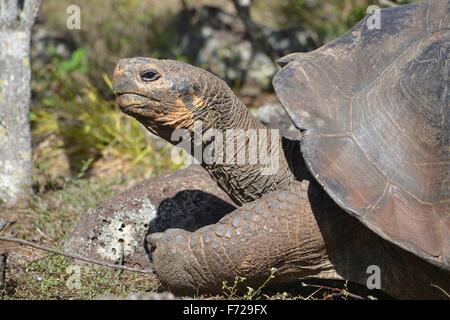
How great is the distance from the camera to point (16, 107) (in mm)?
5887

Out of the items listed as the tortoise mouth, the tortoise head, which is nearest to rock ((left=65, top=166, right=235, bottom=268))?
the tortoise head

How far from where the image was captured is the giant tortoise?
3.83 m

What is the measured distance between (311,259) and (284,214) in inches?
12.8

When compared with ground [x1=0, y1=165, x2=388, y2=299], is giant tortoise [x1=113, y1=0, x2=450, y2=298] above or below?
above

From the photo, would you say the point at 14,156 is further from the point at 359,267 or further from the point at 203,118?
the point at 359,267

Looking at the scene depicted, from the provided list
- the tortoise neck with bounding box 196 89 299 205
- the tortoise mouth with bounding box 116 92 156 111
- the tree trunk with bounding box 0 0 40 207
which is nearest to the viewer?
the tortoise mouth with bounding box 116 92 156 111

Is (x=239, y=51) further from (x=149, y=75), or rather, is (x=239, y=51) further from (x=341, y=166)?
(x=341, y=166)

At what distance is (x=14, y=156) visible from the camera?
5906 millimetres

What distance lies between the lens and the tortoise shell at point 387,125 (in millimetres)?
3783

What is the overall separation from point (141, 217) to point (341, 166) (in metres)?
1.65

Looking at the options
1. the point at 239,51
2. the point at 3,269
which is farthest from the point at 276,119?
the point at 239,51

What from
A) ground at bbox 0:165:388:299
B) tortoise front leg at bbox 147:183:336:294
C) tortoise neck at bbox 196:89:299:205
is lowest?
ground at bbox 0:165:388:299

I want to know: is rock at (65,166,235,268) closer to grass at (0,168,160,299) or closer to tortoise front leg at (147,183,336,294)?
grass at (0,168,160,299)

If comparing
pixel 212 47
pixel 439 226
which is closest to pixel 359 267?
pixel 439 226
